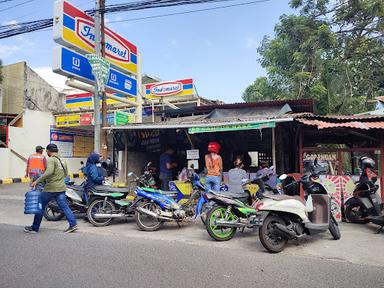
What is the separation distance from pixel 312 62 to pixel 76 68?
484 inches

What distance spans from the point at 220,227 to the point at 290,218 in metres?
1.25

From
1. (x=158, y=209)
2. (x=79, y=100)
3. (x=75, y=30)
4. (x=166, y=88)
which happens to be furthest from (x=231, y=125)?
(x=79, y=100)

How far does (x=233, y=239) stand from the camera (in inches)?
235

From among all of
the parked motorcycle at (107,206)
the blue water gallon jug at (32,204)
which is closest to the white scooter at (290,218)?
the parked motorcycle at (107,206)

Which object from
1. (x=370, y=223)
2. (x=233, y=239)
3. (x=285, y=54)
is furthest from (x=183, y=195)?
(x=285, y=54)

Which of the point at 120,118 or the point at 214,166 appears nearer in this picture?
the point at 214,166

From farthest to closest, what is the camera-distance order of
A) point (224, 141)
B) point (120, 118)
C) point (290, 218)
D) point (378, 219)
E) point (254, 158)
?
point (120, 118), point (254, 158), point (224, 141), point (378, 219), point (290, 218)

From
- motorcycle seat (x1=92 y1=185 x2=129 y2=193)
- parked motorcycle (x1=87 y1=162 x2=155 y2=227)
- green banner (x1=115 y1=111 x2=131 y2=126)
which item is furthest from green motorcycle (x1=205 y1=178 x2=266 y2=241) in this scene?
green banner (x1=115 y1=111 x2=131 y2=126)

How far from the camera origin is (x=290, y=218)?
538cm

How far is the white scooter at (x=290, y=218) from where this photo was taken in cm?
511

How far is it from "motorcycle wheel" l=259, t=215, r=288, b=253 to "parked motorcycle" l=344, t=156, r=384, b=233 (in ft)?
7.89

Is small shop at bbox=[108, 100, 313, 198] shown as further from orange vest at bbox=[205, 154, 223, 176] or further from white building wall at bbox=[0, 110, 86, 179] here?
white building wall at bbox=[0, 110, 86, 179]

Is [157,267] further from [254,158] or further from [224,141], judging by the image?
[254,158]

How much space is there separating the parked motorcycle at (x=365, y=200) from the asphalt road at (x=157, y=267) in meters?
2.54
